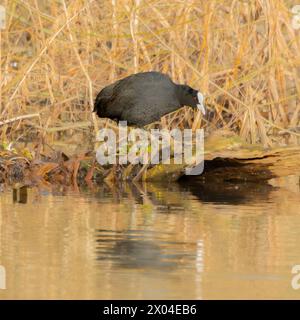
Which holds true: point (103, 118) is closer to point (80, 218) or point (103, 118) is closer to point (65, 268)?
point (80, 218)

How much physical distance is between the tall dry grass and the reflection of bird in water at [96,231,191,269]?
3555mm

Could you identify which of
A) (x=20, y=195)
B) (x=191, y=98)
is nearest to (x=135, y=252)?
(x=20, y=195)

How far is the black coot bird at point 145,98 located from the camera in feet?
30.9

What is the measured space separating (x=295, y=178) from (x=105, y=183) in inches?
77.8

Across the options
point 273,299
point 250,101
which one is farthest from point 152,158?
point 273,299

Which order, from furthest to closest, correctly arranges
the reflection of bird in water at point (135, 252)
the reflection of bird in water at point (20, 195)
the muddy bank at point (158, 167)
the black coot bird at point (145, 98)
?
the black coot bird at point (145, 98)
the muddy bank at point (158, 167)
the reflection of bird in water at point (20, 195)
the reflection of bird in water at point (135, 252)

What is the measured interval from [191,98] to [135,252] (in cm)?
379

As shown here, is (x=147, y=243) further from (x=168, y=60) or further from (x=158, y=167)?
(x=168, y=60)

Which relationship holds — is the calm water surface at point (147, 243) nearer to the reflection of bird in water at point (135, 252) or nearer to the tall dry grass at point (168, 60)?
the reflection of bird in water at point (135, 252)

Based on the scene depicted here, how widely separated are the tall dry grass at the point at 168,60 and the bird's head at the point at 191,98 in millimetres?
259

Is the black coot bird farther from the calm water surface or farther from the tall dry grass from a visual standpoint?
the calm water surface

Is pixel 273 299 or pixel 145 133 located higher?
pixel 145 133

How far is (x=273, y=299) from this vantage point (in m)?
4.79

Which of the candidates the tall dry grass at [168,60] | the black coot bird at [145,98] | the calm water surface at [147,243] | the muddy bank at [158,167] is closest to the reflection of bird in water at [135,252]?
the calm water surface at [147,243]
